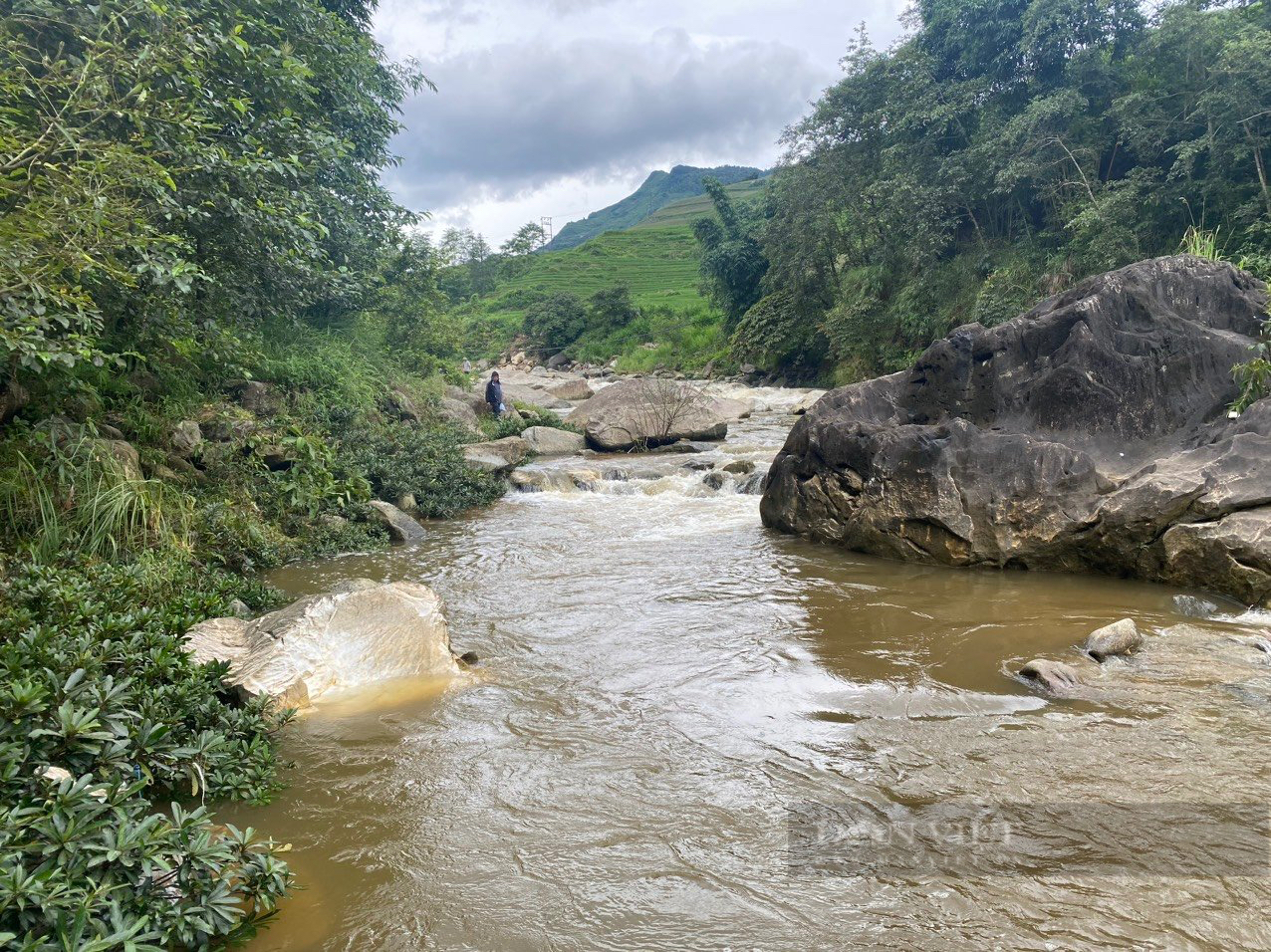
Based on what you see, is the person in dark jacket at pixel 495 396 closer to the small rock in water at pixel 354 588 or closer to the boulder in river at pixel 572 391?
the boulder in river at pixel 572 391

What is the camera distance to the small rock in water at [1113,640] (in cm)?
545

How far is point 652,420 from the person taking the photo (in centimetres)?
1861

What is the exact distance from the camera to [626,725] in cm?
475

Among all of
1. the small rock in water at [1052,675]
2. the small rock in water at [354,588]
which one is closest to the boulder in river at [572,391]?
the small rock in water at [354,588]

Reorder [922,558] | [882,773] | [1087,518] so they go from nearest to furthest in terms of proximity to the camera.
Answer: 1. [882,773]
2. [1087,518]
3. [922,558]

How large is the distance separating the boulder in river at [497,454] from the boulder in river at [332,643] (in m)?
7.92

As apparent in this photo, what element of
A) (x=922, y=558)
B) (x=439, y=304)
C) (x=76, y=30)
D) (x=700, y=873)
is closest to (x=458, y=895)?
(x=700, y=873)

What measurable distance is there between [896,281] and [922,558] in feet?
75.5

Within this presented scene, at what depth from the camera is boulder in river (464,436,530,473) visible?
14.0 meters

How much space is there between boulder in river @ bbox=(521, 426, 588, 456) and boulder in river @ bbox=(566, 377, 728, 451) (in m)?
0.39

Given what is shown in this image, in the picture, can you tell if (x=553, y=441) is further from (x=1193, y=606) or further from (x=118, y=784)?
(x=118, y=784)

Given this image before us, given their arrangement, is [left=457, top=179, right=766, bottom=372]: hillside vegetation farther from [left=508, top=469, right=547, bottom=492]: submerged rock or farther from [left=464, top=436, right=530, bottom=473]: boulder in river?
[left=508, top=469, right=547, bottom=492]: submerged rock

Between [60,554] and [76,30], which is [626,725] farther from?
[76,30]

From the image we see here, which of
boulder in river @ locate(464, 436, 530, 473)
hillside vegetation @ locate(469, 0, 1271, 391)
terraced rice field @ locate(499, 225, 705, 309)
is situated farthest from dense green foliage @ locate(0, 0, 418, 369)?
terraced rice field @ locate(499, 225, 705, 309)
